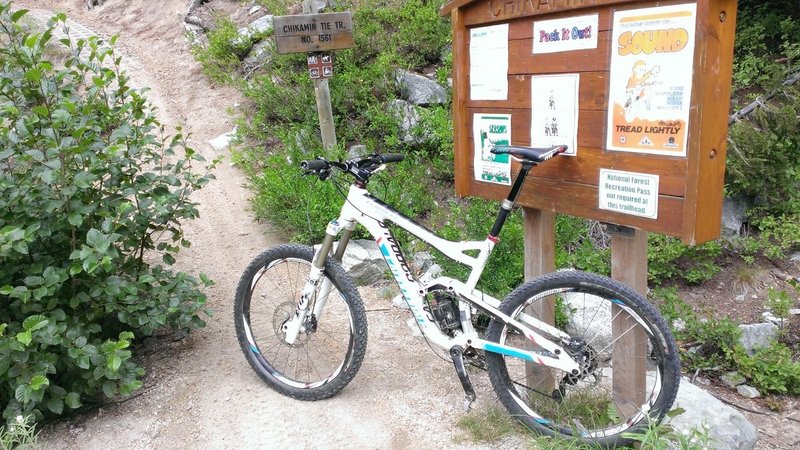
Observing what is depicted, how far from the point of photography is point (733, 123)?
6.50 meters

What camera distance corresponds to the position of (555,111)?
2.84m

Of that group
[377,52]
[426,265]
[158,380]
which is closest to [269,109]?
[377,52]

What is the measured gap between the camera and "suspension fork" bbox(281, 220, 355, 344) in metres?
3.42

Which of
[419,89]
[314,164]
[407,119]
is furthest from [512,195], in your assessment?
[419,89]

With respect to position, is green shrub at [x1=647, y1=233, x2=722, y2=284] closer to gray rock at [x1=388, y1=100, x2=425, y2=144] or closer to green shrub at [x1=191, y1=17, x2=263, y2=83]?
gray rock at [x1=388, y1=100, x2=425, y2=144]

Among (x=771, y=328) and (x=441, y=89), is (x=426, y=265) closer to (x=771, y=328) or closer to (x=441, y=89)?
(x=771, y=328)

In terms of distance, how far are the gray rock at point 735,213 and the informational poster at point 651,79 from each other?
4.49 metres

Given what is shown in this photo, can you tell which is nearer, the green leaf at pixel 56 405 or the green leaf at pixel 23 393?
the green leaf at pixel 23 393

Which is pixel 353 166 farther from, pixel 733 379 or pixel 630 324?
pixel 733 379

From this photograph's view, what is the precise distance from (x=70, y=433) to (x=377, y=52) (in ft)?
21.8

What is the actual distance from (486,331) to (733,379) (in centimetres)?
228

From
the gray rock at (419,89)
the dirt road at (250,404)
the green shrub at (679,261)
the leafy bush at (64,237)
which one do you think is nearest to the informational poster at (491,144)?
the dirt road at (250,404)

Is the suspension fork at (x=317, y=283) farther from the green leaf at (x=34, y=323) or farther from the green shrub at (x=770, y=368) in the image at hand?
the green shrub at (x=770, y=368)

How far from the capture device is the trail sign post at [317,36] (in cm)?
→ 605
